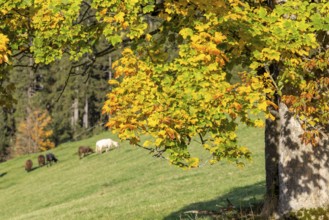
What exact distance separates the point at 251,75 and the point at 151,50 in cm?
176

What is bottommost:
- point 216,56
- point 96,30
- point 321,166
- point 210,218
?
point 210,218

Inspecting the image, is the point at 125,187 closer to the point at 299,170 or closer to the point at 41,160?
the point at 299,170

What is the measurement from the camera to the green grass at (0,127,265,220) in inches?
834

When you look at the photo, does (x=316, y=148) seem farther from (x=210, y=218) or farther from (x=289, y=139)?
(x=210, y=218)

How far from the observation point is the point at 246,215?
12.3 meters

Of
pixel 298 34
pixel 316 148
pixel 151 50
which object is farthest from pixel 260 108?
pixel 316 148

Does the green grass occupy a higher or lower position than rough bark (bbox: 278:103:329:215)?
lower

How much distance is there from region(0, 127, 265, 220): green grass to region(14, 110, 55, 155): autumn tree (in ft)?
109

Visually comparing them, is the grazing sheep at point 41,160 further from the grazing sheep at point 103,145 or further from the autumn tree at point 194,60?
the autumn tree at point 194,60

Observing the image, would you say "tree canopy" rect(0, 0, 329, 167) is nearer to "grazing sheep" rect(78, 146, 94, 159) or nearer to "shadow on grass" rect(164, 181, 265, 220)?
"shadow on grass" rect(164, 181, 265, 220)

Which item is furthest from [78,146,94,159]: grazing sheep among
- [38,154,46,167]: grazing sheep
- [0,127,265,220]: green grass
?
[38,154,46,167]: grazing sheep

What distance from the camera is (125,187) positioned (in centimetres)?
3136

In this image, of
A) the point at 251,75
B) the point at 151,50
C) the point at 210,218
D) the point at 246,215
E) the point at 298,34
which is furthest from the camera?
the point at 210,218

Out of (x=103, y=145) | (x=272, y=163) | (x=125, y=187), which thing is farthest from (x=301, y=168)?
(x=103, y=145)
